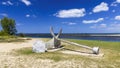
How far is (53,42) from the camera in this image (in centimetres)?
1658

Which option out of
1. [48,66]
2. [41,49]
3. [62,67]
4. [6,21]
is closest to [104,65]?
[62,67]

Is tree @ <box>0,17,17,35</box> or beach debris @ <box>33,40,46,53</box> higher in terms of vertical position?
tree @ <box>0,17,17,35</box>

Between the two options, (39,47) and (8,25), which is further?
(8,25)

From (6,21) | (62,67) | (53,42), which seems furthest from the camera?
(6,21)

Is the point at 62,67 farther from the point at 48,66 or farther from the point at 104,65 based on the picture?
the point at 104,65

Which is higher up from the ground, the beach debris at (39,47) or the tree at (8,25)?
the tree at (8,25)

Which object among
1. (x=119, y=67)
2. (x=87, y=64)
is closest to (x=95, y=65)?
(x=87, y=64)

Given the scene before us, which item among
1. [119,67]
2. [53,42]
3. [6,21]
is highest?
[6,21]

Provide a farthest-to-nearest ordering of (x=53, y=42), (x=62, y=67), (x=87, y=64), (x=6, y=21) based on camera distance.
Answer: (x=6, y=21) → (x=53, y=42) → (x=87, y=64) → (x=62, y=67)

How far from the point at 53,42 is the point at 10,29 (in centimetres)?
4098

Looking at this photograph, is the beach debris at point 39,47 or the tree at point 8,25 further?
the tree at point 8,25

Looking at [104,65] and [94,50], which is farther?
[94,50]

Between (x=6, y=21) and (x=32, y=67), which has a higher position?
(x=6, y=21)

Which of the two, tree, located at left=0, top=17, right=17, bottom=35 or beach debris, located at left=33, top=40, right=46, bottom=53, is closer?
beach debris, located at left=33, top=40, right=46, bottom=53
